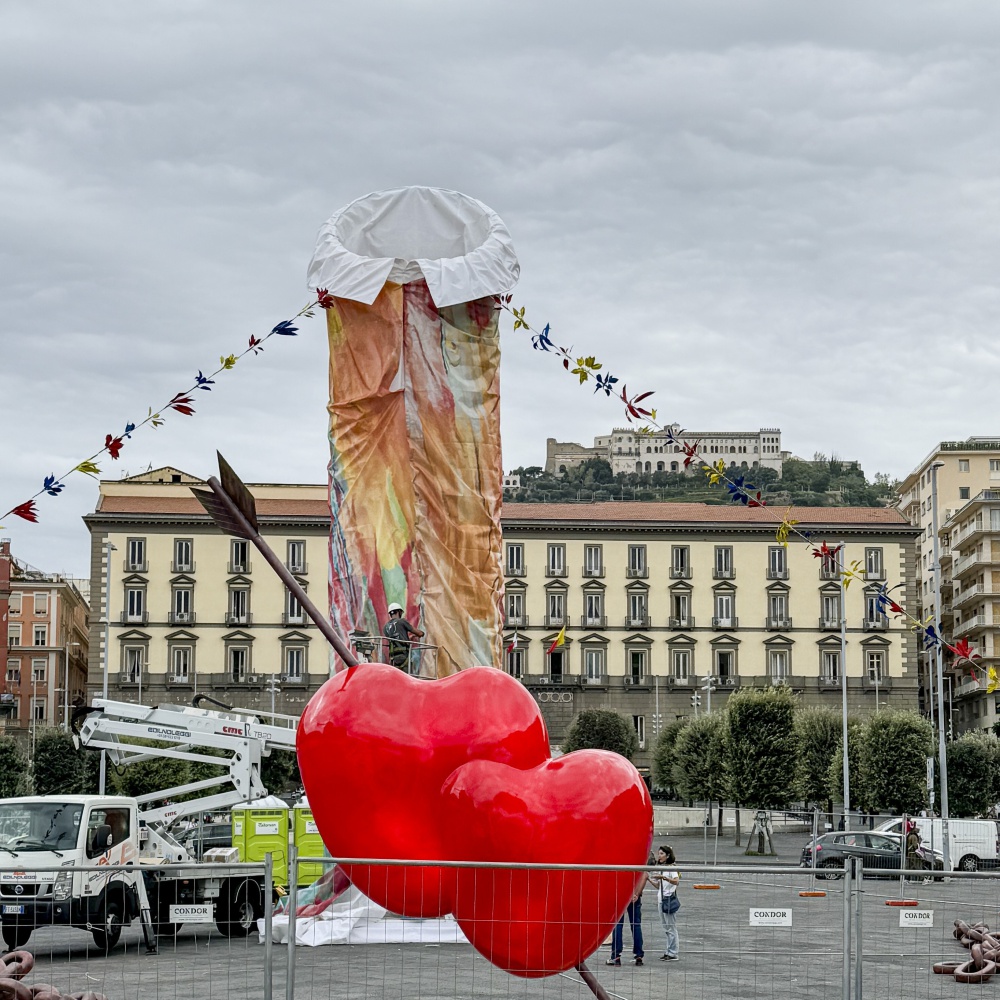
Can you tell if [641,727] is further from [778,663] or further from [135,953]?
[135,953]

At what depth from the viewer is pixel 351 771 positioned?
920 cm

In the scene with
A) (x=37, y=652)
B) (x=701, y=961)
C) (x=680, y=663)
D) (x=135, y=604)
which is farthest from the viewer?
(x=37, y=652)

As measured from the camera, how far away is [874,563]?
3226 inches

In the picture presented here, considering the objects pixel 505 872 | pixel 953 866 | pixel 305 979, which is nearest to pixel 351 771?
pixel 505 872

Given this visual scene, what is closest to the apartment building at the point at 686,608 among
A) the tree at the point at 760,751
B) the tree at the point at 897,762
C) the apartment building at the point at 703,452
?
the tree at the point at 760,751

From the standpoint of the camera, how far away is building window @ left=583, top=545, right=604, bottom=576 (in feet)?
271

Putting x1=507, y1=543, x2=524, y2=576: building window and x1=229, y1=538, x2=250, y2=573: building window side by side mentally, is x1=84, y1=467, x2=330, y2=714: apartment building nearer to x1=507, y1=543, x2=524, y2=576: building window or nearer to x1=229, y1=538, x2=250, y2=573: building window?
x1=229, y1=538, x2=250, y2=573: building window

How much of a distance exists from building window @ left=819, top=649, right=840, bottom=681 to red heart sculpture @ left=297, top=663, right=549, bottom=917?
74.8 metres

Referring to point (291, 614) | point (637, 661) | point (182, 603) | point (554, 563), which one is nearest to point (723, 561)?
point (637, 661)

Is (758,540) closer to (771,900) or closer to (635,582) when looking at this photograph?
(635,582)

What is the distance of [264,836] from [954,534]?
260 ft

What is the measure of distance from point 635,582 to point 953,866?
157 feet

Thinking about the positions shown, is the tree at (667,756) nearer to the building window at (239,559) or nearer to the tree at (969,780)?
the tree at (969,780)

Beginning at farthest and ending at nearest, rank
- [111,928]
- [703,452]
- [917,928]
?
1. [703,452]
2. [111,928]
3. [917,928]
